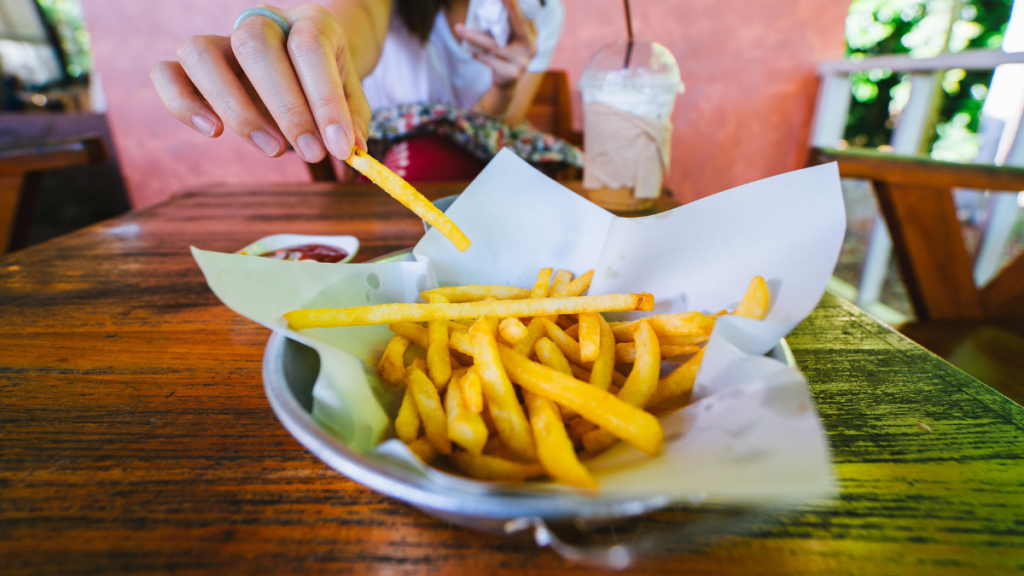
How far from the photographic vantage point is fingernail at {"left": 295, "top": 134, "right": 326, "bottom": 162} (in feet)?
2.27

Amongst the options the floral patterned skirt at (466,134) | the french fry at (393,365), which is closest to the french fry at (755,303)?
the french fry at (393,365)

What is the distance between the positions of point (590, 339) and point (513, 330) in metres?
0.10

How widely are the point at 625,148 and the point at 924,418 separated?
968mm

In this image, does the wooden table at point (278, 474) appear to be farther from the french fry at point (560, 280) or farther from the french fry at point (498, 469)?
the french fry at point (560, 280)

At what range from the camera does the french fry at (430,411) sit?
1.56 feet

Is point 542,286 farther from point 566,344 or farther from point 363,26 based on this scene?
point 363,26

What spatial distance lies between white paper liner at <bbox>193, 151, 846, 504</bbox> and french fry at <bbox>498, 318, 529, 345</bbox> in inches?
6.7

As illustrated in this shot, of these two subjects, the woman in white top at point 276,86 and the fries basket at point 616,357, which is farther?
the woman in white top at point 276,86

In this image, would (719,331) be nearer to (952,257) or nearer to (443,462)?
(443,462)

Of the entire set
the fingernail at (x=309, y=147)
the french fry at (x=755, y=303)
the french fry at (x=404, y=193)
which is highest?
the fingernail at (x=309, y=147)

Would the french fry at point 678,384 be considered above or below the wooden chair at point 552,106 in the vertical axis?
below

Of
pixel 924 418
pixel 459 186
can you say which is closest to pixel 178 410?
pixel 924 418

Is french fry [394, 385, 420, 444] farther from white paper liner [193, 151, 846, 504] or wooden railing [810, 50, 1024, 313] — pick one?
wooden railing [810, 50, 1024, 313]

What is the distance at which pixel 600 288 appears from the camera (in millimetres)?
771
